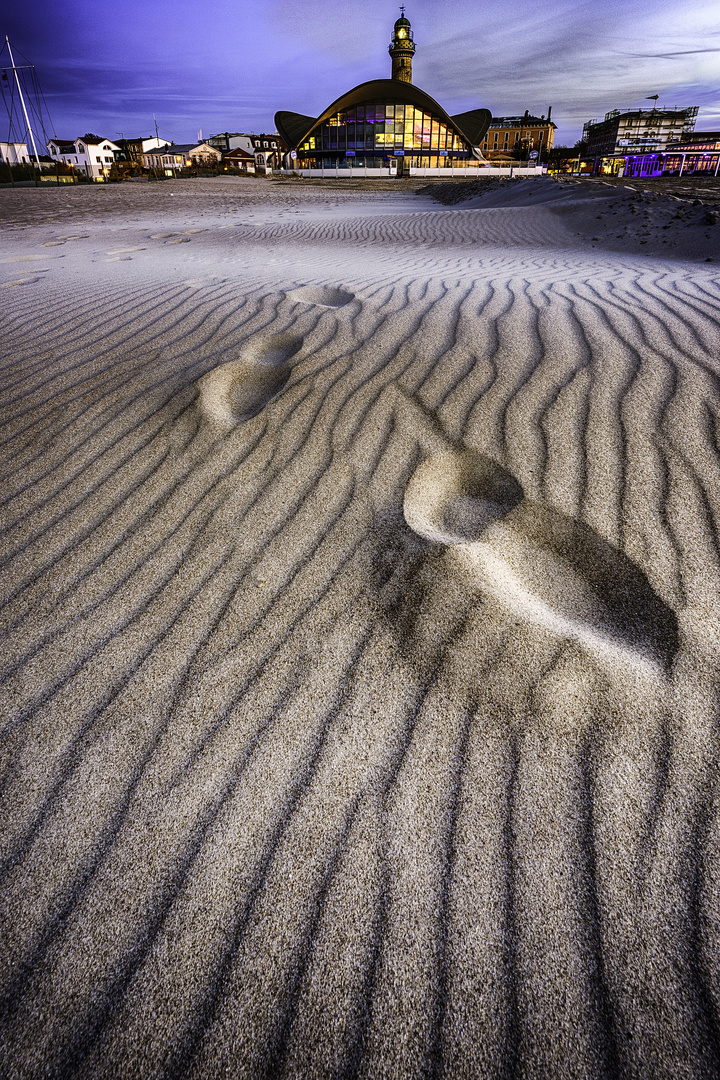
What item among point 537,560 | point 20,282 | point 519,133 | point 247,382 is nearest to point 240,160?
point 519,133

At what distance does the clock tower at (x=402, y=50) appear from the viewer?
65.4 m

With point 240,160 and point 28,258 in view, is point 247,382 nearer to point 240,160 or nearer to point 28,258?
point 28,258

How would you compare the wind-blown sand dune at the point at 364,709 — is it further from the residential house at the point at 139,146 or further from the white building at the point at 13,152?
the residential house at the point at 139,146

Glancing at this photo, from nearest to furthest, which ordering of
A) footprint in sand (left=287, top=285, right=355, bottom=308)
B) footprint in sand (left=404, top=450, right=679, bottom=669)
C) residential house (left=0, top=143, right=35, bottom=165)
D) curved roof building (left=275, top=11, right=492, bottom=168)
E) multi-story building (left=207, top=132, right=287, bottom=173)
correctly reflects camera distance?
footprint in sand (left=404, top=450, right=679, bottom=669) → footprint in sand (left=287, top=285, right=355, bottom=308) → residential house (left=0, top=143, right=35, bottom=165) → curved roof building (left=275, top=11, right=492, bottom=168) → multi-story building (left=207, top=132, right=287, bottom=173)

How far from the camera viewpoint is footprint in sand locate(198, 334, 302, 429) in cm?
240

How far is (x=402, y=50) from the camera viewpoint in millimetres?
65688

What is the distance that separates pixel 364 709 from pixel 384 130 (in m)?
59.3

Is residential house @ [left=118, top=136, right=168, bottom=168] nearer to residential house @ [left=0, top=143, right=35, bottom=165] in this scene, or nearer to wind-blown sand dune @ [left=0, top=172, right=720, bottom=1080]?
residential house @ [left=0, top=143, right=35, bottom=165]

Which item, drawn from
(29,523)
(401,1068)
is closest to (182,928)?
(401,1068)

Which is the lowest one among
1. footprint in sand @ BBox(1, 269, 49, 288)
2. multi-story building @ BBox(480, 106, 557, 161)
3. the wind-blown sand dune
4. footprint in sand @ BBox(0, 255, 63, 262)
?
the wind-blown sand dune

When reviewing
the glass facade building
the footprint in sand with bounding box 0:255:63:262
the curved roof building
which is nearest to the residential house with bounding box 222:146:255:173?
the curved roof building

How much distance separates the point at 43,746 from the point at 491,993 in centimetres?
110

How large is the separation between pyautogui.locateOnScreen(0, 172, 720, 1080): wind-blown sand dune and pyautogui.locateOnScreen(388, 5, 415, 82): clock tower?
85473 mm

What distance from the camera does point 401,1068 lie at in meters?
0.84
